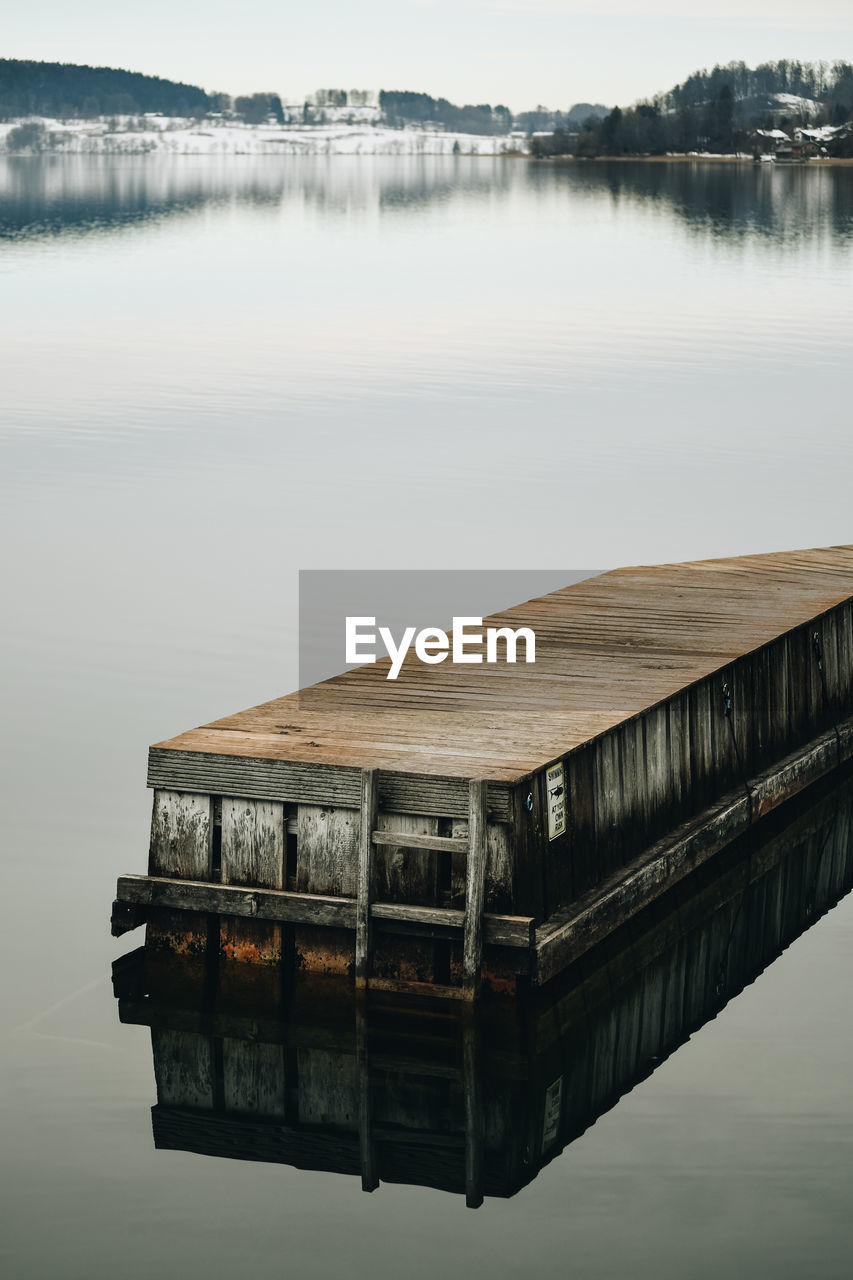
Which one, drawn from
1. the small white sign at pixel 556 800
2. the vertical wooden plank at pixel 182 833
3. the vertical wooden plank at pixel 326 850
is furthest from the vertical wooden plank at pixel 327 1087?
the small white sign at pixel 556 800

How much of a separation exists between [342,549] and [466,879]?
1731 centimetres

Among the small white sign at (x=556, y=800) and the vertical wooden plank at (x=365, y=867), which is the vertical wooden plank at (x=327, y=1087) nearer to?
the vertical wooden plank at (x=365, y=867)

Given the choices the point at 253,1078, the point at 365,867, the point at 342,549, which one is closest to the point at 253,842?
the point at 365,867

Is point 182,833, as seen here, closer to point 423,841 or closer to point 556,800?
point 423,841

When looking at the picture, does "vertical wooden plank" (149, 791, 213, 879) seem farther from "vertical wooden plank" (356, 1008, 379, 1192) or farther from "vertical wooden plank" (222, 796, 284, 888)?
"vertical wooden plank" (356, 1008, 379, 1192)

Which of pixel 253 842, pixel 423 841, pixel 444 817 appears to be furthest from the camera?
pixel 253 842

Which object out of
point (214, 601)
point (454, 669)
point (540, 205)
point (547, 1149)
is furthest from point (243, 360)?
point (540, 205)

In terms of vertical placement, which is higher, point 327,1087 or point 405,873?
point 405,873

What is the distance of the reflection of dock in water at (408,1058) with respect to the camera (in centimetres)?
1091

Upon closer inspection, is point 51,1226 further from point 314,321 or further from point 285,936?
point 314,321

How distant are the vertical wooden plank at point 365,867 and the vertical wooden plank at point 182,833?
111 cm

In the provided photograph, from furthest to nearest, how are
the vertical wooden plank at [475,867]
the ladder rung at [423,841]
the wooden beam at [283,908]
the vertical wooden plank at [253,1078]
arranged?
1. the wooden beam at [283,908]
2. the ladder rung at [423,841]
3. the vertical wooden plank at [475,867]
4. the vertical wooden plank at [253,1078]

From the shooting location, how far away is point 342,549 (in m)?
28.9

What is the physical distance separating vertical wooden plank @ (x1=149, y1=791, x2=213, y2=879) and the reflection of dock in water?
1.36 feet
